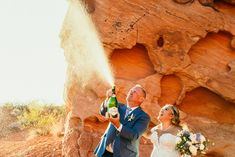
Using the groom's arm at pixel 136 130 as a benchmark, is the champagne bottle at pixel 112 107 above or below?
above

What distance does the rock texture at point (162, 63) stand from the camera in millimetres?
11984

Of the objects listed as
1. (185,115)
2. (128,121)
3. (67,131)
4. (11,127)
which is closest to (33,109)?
(11,127)

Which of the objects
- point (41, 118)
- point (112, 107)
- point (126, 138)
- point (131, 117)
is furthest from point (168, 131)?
point (41, 118)

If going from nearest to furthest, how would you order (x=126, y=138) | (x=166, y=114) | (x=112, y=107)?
(x=112, y=107)
(x=126, y=138)
(x=166, y=114)

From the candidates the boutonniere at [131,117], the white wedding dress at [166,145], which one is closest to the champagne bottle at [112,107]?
the boutonniere at [131,117]

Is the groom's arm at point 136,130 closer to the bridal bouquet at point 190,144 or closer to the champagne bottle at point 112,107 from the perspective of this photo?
the champagne bottle at point 112,107

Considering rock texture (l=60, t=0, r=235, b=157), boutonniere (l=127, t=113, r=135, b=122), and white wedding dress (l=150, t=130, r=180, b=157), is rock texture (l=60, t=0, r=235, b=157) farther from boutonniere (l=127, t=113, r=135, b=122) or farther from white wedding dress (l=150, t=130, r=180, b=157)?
boutonniere (l=127, t=113, r=135, b=122)

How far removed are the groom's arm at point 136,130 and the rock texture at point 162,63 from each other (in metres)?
5.11

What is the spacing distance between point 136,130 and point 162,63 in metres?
5.45

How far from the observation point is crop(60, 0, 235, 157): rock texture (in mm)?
11984

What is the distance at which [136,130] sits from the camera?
21.9 ft

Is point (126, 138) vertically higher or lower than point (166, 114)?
lower

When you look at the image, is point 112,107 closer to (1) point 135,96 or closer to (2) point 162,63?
(1) point 135,96

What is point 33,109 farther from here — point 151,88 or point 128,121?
point 128,121
